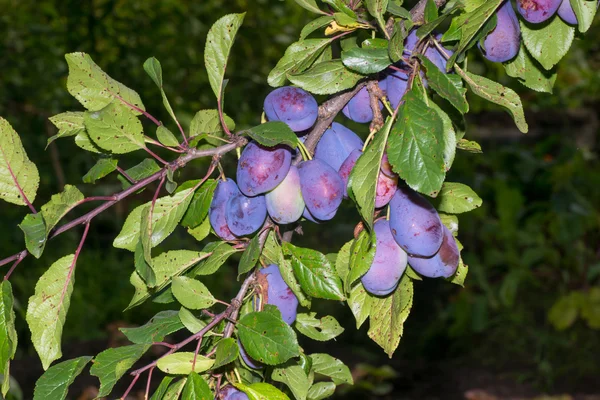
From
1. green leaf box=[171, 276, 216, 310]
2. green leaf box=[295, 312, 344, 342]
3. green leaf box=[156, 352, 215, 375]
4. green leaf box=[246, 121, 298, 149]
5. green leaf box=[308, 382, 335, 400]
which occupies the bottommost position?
green leaf box=[308, 382, 335, 400]

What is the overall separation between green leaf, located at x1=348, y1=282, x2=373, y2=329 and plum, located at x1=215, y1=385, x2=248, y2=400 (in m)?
0.17

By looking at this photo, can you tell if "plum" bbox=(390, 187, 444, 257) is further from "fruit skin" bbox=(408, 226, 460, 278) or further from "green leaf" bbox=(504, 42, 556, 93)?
Answer: "green leaf" bbox=(504, 42, 556, 93)

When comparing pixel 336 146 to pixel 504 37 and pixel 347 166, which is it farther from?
pixel 504 37

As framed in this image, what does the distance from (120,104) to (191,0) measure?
2722mm

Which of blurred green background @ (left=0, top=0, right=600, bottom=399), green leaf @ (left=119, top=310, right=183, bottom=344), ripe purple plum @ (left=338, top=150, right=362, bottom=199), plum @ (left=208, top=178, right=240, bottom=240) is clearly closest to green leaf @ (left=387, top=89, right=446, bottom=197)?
ripe purple plum @ (left=338, top=150, right=362, bottom=199)

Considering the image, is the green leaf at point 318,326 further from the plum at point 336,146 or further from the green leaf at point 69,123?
the green leaf at point 69,123

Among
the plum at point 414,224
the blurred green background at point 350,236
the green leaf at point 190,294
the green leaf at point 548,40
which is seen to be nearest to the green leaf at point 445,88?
the plum at point 414,224

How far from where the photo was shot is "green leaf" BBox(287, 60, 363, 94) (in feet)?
2.29

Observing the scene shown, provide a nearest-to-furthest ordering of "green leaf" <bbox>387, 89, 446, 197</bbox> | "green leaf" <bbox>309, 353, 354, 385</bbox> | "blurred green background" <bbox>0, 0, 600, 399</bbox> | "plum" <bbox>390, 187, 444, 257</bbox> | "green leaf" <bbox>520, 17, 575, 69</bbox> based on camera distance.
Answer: "green leaf" <bbox>387, 89, 446, 197</bbox>, "plum" <bbox>390, 187, 444, 257</bbox>, "green leaf" <bbox>520, 17, 575, 69</bbox>, "green leaf" <bbox>309, 353, 354, 385</bbox>, "blurred green background" <bbox>0, 0, 600, 399</bbox>

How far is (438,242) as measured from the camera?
71cm

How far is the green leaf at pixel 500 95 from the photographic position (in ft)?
2.37

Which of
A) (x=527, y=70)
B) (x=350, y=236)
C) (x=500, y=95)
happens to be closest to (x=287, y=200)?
(x=500, y=95)

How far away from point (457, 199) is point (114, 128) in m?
0.39

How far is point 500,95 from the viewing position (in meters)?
0.73
